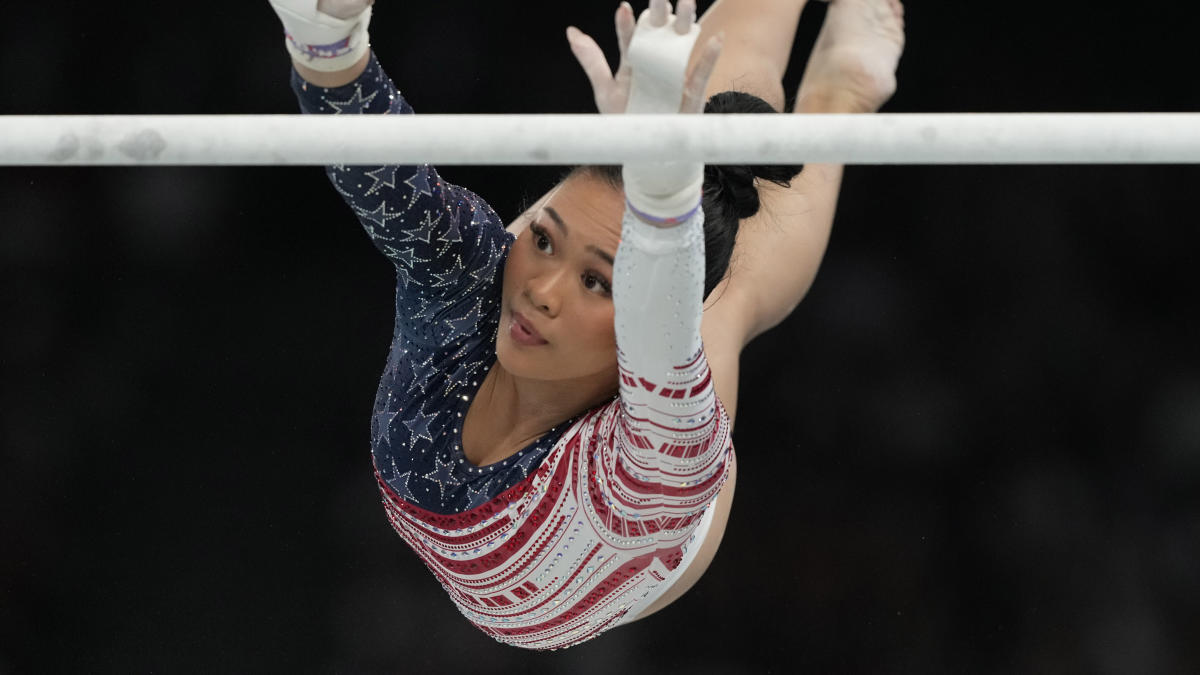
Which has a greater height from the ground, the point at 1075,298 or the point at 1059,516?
the point at 1075,298

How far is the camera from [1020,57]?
7.82 feet

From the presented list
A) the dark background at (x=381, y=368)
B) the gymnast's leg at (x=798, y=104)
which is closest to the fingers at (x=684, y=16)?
the gymnast's leg at (x=798, y=104)

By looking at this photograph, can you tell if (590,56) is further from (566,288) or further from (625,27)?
(566,288)

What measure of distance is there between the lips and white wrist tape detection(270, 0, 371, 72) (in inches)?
10.3

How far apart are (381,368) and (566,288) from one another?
44.8 inches

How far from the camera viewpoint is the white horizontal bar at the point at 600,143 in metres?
0.80

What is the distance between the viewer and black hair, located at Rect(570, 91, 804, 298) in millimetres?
1140

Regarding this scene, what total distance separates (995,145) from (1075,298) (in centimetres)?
161

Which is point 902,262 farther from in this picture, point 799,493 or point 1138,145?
point 1138,145

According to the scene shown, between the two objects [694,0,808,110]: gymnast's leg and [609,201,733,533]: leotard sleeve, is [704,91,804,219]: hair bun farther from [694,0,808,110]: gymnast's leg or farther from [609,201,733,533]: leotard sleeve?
[694,0,808,110]: gymnast's leg

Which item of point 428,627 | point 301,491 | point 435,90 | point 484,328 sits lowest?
point 428,627

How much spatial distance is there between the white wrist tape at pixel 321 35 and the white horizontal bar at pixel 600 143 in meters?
0.20

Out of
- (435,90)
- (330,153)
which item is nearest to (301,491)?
(435,90)

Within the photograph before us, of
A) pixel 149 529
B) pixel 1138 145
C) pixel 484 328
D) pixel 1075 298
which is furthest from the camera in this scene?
pixel 1075 298
